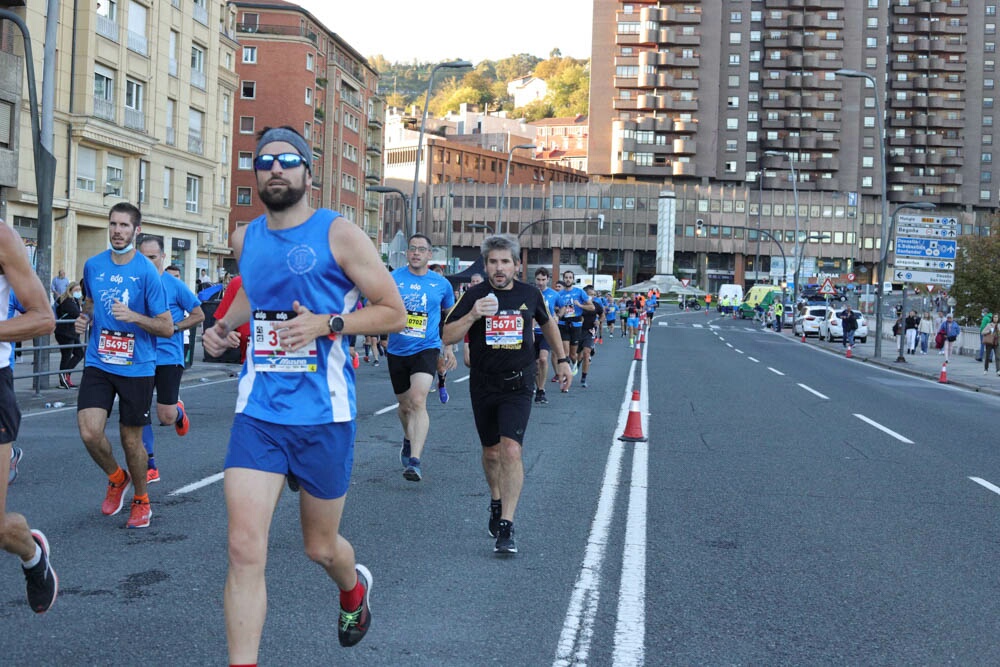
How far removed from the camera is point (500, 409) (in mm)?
Answer: 6504

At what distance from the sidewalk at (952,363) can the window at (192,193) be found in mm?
26297

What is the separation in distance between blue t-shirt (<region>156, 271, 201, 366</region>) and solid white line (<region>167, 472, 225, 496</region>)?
1.02 metres

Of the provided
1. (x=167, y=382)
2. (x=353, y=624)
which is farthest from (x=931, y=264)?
(x=353, y=624)

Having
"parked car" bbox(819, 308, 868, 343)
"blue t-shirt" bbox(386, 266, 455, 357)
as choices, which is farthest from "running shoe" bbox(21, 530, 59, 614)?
"parked car" bbox(819, 308, 868, 343)

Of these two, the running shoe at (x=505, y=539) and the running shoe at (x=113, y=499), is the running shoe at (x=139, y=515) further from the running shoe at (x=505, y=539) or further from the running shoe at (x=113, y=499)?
the running shoe at (x=505, y=539)

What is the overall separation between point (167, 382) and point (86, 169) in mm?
30738

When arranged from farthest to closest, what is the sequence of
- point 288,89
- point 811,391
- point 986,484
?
1. point 288,89
2. point 811,391
3. point 986,484

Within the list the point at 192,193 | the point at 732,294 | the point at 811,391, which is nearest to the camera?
the point at 811,391

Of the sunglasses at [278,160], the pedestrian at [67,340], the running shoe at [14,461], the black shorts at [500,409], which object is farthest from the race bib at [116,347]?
the pedestrian at [67,340]

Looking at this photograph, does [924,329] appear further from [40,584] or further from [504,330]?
[40,584]

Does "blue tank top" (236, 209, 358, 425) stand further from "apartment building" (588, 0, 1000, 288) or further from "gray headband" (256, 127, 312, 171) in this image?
"apartment building" (588, 0, 1000, 288)

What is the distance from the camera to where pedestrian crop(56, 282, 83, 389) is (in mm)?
16473

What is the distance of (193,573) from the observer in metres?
5.57

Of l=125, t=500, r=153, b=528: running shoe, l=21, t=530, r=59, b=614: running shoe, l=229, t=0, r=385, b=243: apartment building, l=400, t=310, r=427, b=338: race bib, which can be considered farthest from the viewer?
l=229, t=0, r=385, b=243: apartment building
